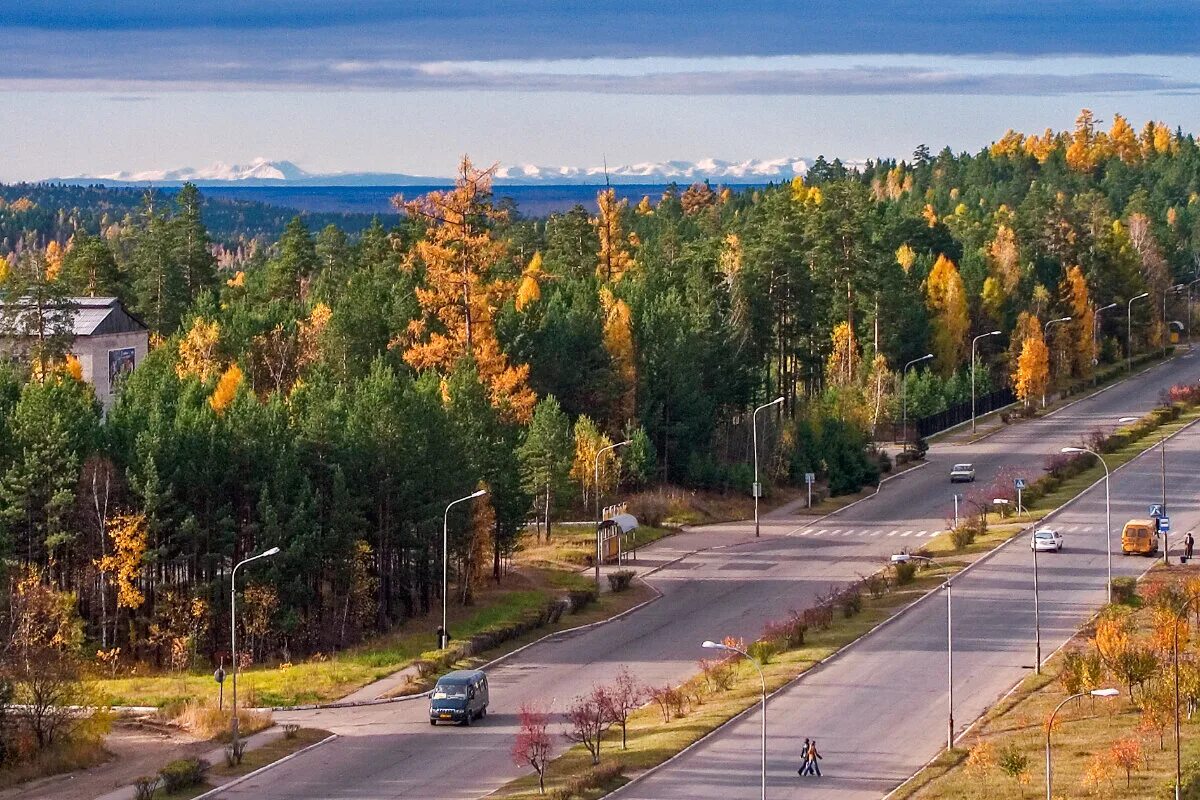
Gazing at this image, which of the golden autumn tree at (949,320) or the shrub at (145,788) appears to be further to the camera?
the golden autumn tree at (949,320)

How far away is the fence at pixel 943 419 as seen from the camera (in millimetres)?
125875

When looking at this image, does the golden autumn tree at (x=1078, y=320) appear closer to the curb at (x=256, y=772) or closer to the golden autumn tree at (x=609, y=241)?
the golden autumn tree at (x=609, y=241)

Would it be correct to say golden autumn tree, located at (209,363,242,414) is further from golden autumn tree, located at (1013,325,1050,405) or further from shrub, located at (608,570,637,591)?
golden autumn tree, located at (1013,325,1050,405)

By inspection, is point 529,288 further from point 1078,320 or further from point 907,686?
point 907,686

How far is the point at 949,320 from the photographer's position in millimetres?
142125

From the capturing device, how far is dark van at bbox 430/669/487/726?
59.3 meters

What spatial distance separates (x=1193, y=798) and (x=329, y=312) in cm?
7046

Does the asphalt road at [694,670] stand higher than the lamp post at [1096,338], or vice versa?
the lamp post at [1096,338]

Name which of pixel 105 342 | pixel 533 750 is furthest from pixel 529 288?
pixel 533 750

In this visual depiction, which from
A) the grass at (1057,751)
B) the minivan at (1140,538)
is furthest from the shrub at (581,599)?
the minivan at (1140,538)

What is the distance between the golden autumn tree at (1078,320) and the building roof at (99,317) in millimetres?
71577

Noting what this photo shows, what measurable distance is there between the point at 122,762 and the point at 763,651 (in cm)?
2301

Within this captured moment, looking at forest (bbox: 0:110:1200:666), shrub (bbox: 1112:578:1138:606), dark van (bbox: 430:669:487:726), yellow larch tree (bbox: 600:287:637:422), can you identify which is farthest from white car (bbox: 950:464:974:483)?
dark van (bbox: 430:669:487:726)

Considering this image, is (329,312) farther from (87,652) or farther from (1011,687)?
(1011,687)
